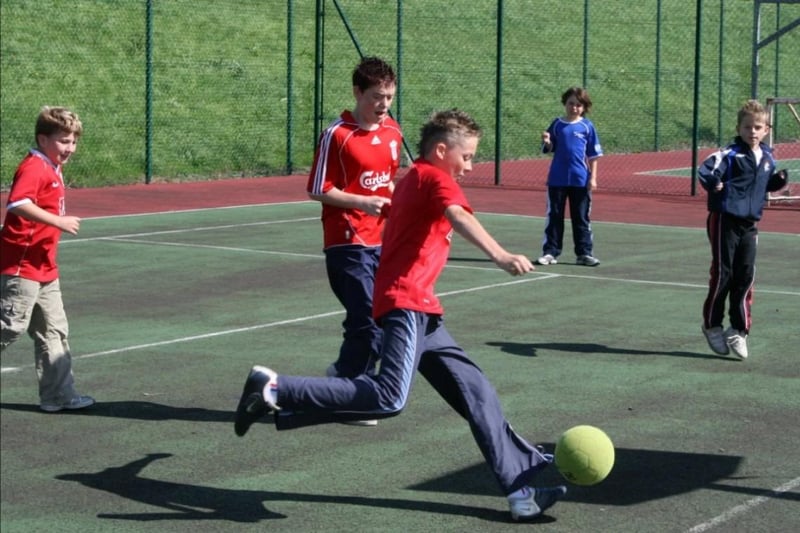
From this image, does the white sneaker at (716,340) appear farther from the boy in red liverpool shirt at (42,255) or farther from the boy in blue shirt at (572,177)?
the boy in blue shirt at (572,177)

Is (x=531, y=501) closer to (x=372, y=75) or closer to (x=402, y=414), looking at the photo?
(x=402, y=414)

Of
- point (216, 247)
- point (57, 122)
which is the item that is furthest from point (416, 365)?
point (216, 247)

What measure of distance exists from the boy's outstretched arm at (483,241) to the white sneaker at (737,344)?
4278 mm

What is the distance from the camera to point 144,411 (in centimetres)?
791

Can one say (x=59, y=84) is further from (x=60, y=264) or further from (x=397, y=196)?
(x=397, y=196)

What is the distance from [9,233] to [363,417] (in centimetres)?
260

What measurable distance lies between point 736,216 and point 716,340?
0.84 metres

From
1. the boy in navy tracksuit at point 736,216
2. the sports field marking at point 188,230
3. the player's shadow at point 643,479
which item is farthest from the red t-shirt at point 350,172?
the sports field marking at point 188,230

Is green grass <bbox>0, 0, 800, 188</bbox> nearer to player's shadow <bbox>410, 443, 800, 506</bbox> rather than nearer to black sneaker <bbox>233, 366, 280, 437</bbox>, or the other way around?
player's shadow <bbox>410, 443, 800, 506</bbox>

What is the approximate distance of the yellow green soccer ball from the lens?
6.15 m

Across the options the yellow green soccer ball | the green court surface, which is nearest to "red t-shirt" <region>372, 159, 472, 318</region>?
the yellow green soccer ball

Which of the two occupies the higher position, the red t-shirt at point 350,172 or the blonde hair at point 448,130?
the blonde hair at point 448,130

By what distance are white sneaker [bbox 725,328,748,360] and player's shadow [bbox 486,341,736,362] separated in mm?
69

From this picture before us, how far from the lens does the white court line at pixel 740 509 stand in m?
5.92
